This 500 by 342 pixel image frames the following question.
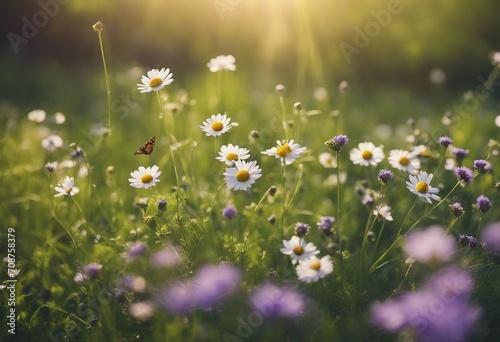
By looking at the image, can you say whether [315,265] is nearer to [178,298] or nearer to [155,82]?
[178,298]

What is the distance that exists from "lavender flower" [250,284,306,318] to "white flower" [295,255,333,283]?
0.25ft

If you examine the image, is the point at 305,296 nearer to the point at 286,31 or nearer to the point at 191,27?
the point at 286,31

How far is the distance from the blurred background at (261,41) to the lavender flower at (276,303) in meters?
3.30

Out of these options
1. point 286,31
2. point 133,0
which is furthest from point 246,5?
point 133,0

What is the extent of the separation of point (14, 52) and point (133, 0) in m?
1.51

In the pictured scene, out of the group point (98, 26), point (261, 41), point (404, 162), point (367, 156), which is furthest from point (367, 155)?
point (261, 41)

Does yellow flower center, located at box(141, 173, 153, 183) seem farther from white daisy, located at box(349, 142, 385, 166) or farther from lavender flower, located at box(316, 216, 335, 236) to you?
white daisy, located at box(349, 142, 385, 166)

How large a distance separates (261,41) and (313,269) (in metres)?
4.60

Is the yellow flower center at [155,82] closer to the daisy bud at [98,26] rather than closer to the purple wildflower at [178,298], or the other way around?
the daisy bud at [98,26]

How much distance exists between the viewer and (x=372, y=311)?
1639 mm

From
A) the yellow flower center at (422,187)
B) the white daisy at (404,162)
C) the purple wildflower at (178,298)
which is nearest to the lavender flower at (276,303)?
the purple wildflower at (178,298)

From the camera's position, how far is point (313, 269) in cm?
162

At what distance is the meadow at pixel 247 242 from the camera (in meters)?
1.57

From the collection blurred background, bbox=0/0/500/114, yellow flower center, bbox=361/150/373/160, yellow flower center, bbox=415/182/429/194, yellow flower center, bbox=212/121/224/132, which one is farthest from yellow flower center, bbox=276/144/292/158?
blurred background, bbox=0/0/500/114
